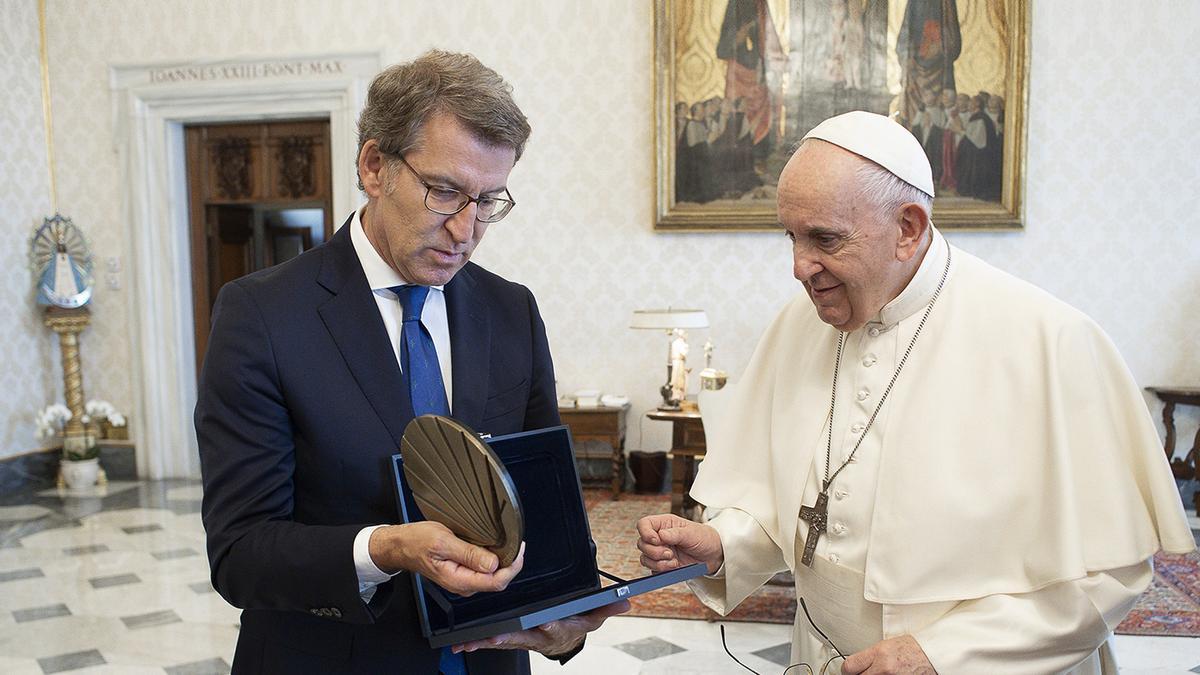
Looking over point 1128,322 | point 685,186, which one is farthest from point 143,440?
point 1128,322

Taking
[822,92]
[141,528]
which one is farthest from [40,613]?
[822,92]

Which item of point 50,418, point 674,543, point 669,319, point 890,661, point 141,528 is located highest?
point 669,319

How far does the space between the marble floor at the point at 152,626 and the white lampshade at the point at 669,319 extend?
8.21 feet

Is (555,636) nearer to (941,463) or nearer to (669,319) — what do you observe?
(941,463)

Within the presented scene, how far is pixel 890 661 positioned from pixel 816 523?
0.38 m

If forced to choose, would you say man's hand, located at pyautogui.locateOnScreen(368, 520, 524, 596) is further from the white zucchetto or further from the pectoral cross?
the white zucchetto

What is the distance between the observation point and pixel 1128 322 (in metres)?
7.50

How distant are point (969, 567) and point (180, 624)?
4.45 m

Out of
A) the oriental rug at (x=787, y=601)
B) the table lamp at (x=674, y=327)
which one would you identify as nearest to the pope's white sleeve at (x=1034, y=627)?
the oriental rug at (x=787, y=601)

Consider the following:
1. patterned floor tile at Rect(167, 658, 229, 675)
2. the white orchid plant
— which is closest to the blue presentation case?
patterned floor tile at Rect(167, 658, 229, 675)

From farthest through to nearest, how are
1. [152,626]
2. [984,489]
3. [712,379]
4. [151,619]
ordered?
[712,379]
[151,619]
[152,626]
[984,489]

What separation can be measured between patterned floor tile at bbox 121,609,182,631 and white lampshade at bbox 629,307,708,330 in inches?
141

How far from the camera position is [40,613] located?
203 inches

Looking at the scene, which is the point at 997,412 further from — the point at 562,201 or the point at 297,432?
the point at 562,201
